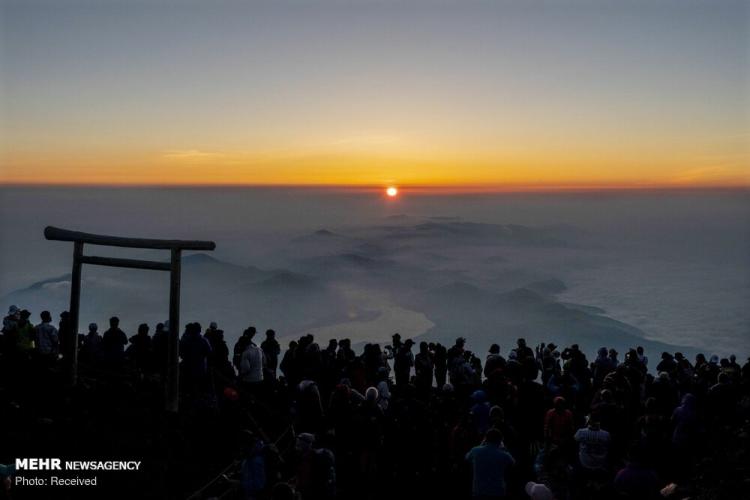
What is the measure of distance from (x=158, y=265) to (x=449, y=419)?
16.4ft

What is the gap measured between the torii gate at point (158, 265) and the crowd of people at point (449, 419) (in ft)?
0.97

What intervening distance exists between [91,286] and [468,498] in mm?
165761

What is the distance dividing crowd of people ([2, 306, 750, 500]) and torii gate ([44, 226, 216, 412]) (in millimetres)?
296

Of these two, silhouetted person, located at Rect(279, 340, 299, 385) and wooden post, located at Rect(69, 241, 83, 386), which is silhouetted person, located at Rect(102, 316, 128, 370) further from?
silhouetted person, located at Rect(279, 340, 299, 385)

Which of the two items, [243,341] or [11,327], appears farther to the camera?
[11,327]

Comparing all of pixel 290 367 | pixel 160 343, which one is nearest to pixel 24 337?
pixel 160 343

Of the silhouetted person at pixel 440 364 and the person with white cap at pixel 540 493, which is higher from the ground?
the person with white cap at pixel 540 493

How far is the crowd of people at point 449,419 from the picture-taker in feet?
23.9

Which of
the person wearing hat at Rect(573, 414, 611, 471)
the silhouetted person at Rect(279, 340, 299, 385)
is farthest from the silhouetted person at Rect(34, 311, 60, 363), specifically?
the person wearing hat at Rect(573, 414, 611, 471)

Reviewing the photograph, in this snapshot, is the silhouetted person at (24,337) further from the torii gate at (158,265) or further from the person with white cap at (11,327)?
the torii gate at (158,265)

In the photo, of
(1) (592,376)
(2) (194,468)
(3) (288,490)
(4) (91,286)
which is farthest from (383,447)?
(4) (91,286)

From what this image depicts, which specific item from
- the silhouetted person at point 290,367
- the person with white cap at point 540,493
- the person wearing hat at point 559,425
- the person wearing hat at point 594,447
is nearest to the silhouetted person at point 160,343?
the silhouetted person at point 290,367

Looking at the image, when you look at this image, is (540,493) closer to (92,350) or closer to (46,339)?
(92,350)

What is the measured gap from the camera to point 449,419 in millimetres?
9875
